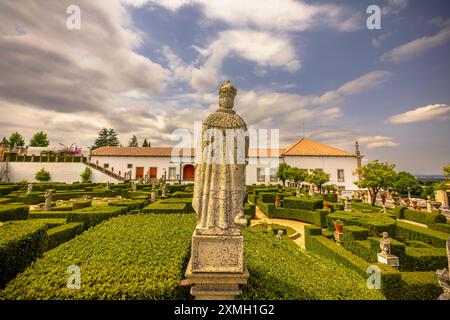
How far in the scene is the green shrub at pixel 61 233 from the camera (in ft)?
20.9

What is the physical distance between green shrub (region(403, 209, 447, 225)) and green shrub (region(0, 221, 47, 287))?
16883 mm

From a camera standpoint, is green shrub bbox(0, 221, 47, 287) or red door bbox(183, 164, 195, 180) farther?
red door bbox(183, 164, 195, 180)

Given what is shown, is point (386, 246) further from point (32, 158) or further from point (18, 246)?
point (32, 158)

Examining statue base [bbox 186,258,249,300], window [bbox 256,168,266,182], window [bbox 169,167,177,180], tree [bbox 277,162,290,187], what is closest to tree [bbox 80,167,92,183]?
window [bbox 169,167,177,180]

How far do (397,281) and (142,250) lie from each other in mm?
6719

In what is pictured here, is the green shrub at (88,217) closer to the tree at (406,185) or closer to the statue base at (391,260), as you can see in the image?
A: the statue base at (391,260)

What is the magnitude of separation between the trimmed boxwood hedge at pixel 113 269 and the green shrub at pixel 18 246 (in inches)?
23.6

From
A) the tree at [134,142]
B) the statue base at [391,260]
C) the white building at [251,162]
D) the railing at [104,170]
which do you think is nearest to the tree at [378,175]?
the statue base at [391,260]

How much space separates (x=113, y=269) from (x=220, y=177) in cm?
215

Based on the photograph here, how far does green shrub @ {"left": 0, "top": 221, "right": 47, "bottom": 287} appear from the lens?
344 cm

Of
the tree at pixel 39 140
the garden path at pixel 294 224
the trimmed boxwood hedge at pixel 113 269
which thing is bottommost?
the garden path at pixel 294 224

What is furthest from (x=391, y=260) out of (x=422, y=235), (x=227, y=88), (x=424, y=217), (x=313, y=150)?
(x=313, y=150)

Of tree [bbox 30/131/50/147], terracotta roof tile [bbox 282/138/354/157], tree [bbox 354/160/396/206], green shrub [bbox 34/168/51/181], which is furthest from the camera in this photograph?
tree [bbox 30/131/50/147]

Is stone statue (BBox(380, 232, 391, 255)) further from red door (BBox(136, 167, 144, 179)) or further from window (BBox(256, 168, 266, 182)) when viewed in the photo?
red door (BBox(136, 167, 144, 179))
